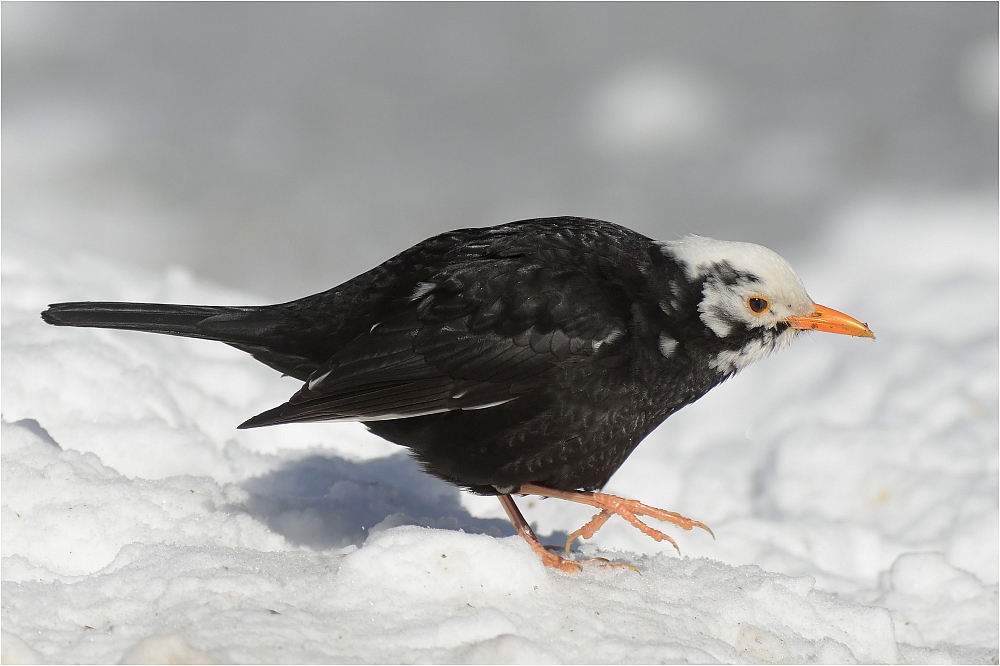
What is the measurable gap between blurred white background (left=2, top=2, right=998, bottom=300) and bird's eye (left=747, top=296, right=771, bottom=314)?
489 centimetres

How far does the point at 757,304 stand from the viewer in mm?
3885

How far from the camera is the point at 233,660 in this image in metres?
2.51

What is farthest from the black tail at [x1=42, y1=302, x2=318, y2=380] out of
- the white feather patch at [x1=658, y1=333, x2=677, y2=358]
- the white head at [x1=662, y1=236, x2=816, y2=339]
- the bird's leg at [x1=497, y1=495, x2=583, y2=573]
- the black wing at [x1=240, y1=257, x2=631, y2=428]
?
the white head at [x1=662, y1=236, x2=816, y2=339]

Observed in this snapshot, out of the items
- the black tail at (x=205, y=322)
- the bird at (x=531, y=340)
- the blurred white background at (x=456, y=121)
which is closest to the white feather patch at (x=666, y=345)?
the bird at (x=531, y=340)

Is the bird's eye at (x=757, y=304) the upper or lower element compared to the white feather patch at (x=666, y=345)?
upper

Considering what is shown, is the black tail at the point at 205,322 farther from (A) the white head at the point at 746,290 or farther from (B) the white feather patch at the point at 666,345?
(A) the white head at the point at 746,290

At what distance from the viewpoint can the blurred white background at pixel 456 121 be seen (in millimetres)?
8977

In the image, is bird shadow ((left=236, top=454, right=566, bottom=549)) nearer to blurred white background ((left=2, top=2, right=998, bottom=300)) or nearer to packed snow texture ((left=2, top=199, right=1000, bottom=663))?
packed snow texture ((left=2, top=199, right=1000, bottom=663))

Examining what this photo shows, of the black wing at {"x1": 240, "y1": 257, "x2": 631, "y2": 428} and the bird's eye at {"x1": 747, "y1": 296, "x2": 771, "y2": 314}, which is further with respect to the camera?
the bird's eye at {"x1": 747, "y1": 296, "x2": 771, "y2": 314}

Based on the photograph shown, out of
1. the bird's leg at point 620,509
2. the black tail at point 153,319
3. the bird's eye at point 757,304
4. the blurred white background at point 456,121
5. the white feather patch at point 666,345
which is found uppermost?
the blurred white background at point 456,121

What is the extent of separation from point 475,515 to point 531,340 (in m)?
1.54

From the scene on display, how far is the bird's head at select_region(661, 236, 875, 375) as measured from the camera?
3869mm

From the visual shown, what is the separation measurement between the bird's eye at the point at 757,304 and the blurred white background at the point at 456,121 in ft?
16.0

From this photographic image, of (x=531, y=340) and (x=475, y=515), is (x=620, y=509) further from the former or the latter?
(x=475, y=515)
